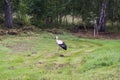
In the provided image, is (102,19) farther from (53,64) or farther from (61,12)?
(53,64)

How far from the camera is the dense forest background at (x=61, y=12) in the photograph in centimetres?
4028

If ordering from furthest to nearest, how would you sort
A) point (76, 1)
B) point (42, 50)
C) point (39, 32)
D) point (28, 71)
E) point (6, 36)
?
point (76, 1) < point (39, 32) < point (6, 36) < point (42, 50) < point (28, 71)

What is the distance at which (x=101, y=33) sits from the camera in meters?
39.3

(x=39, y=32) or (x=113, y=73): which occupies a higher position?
(x=113, y=73)

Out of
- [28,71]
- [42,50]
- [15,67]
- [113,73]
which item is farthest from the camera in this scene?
[42,50]

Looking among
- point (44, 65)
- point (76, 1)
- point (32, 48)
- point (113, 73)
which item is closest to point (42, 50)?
point (32, 48)

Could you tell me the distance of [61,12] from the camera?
1681 inches

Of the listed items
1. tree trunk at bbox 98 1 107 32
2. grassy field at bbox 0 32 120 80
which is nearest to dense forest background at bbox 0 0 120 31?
tree trunk at bbox 98 1 107 32

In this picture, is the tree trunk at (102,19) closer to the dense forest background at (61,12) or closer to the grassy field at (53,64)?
the dense forest background at (61,12)

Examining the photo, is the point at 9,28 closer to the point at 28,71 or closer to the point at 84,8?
the point at 84,8

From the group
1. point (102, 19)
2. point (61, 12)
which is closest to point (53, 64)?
point (102, 19)

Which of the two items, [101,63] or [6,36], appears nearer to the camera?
[101,63]

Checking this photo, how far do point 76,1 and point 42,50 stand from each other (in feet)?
64.8

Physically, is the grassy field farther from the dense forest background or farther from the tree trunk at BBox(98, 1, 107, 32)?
the tree trunk at BBox(98, 1, 107, 32)
